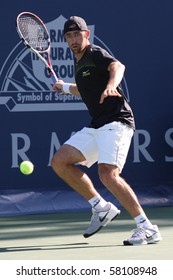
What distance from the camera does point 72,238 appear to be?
271 inches

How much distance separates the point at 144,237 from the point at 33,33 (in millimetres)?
1866

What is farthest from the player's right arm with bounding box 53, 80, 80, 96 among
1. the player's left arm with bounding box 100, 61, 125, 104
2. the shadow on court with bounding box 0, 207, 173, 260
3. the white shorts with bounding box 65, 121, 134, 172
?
the shadow on court with bounding box 0, 207, 173, 260

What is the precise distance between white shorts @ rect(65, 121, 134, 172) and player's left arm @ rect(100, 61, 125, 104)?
0.25m

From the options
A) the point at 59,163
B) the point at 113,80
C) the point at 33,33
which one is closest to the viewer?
the point at 113,80

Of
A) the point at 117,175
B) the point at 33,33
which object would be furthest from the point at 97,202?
the point at 33,33

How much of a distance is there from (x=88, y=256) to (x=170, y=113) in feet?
10.3

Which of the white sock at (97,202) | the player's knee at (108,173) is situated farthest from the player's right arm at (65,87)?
the white sock at (97,202)

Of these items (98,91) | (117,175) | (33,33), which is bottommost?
(117,175)

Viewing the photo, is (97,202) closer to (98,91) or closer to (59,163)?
(59,163)

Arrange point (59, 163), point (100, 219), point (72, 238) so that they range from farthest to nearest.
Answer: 1. point (72, 238)
2. point (100, 219)
3. point (59, 163)

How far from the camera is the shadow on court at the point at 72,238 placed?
597 centimetres

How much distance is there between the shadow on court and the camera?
235 inches

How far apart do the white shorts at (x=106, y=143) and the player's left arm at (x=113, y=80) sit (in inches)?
9.9

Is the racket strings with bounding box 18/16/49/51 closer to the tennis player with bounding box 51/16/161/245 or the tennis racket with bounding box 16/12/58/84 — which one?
the tennis racket with bounding box 16/12/58/84
